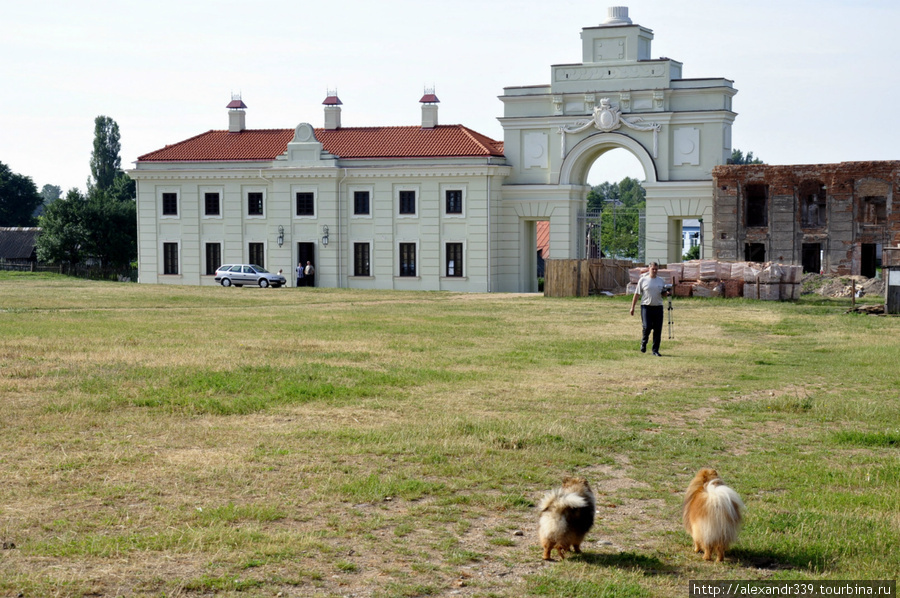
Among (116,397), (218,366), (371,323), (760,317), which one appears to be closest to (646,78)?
(760,317)

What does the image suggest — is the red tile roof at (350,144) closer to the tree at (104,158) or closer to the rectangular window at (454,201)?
the rectangular window at (454,201)

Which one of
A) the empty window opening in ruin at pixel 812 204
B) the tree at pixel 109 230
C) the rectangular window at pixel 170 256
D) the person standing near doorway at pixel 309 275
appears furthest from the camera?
the tree at pixel 109 230

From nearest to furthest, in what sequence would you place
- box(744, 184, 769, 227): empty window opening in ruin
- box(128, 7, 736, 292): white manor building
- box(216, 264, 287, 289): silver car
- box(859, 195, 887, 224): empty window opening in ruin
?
1. box(859, 195, 887, 224): empty window opening in ruin
2. box(128, 7, 736, 292): white manor building
3. box(744, 184, 769, 227): empty window opening in ruin
4. box(216, 264, 287, 289): silver car

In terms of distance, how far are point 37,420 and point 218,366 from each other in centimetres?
457

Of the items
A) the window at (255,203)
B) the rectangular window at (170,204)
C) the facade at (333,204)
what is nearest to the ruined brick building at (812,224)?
the facade at (333,204)

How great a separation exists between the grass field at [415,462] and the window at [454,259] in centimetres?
3073

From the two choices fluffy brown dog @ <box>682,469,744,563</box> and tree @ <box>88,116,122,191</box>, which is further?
tree @ <box>88,116,122,191</box>

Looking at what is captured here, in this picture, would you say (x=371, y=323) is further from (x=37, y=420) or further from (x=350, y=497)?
(x=350, y=497)

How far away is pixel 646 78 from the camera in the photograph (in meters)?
47.5

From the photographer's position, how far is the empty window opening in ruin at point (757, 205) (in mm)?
49094

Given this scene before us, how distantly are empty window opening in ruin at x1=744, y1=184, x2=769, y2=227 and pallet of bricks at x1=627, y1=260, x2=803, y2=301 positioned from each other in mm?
11273

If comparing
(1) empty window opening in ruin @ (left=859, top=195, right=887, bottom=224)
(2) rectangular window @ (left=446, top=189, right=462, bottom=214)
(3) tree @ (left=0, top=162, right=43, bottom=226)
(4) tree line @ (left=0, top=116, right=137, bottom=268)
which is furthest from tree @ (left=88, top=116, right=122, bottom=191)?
(1) empty window opening in ruin @ (left=859, top=195, right=887, bottom=224)

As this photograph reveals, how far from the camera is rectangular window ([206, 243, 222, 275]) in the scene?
53750 mm

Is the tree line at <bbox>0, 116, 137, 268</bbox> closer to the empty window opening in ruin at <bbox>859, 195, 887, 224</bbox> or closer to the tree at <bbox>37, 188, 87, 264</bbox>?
the tree at <bbox>37, 188, 87, 264</bbox>
